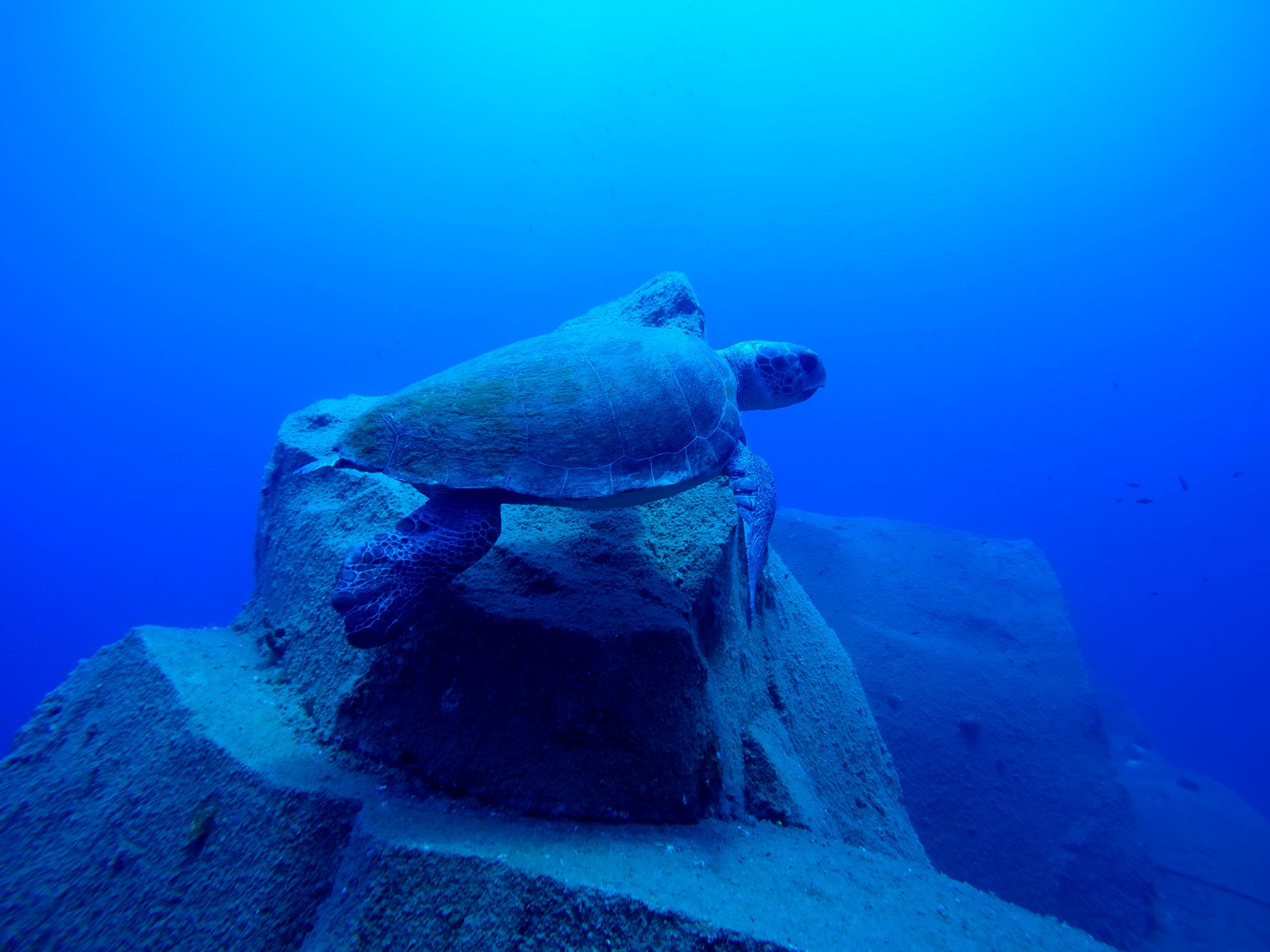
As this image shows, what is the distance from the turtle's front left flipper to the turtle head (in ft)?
4.70

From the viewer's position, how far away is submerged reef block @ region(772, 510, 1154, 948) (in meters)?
7.73

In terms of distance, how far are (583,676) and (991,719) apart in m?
9.93

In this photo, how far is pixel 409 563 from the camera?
8.57ft

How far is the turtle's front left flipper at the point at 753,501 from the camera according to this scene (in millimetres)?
3562

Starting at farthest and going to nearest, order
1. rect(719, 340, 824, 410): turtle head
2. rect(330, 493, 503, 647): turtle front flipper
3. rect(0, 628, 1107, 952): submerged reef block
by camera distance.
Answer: rect(719, 340, 824, 410): turtle head, rect(330, 493, 503, 647): turtle front flipper, rect(0, 628, 1107, 952): submerged reef block

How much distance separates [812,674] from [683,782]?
310 cm

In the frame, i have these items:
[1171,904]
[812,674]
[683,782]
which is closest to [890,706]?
[812,674]

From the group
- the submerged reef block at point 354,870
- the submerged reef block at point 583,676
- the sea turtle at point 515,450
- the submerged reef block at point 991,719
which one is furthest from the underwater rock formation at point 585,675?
the submerged reef block at point 991,719

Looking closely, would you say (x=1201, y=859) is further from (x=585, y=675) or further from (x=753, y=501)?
(x=585, y=675)

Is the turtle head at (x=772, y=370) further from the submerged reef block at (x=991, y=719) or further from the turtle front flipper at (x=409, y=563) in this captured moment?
the submerged reef block at (x=991, y=719)

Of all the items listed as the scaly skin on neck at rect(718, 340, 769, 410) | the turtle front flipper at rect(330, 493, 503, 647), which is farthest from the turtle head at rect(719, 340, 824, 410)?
the turtle front flipper at rect(330, 493, 503, 647)

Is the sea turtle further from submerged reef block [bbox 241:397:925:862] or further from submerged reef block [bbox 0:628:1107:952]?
submerged reef block [bbox 0:628:1107:952]

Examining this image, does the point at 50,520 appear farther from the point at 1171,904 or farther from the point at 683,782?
the point at 1171,904

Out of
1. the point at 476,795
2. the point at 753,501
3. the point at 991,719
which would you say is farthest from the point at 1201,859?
the point at 476,795
